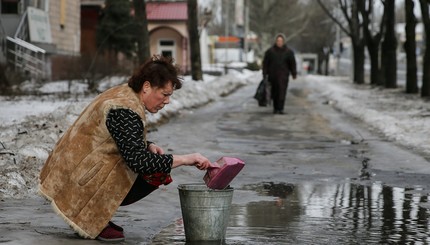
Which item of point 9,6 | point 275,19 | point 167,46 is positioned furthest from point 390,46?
point 275,19

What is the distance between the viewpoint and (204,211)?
264 inches

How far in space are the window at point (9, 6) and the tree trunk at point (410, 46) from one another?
50.6ft

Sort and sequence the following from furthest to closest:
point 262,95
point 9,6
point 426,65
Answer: point 9,6 < point 426,65 < point 262,95

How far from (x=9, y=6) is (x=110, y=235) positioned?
3381cm

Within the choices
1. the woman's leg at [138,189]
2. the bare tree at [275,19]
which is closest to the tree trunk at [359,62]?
the woman's leg at [138,189]

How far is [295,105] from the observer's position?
2828 centimetres

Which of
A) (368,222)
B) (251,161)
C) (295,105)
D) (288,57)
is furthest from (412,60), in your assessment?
(368,222)

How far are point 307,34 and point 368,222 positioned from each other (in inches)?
4209

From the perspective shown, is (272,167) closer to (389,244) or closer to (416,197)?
(416,197)

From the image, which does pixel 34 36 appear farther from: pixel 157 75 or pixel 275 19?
pixel 275 19

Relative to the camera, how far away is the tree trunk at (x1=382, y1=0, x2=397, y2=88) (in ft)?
124

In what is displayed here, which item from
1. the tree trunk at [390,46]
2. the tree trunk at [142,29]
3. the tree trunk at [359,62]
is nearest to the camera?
the tree trunk at [142,29]

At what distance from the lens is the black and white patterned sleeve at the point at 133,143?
6320 mm

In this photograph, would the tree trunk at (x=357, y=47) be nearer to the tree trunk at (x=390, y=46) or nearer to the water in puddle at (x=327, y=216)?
the tree trunk at (x=390, y=46)
